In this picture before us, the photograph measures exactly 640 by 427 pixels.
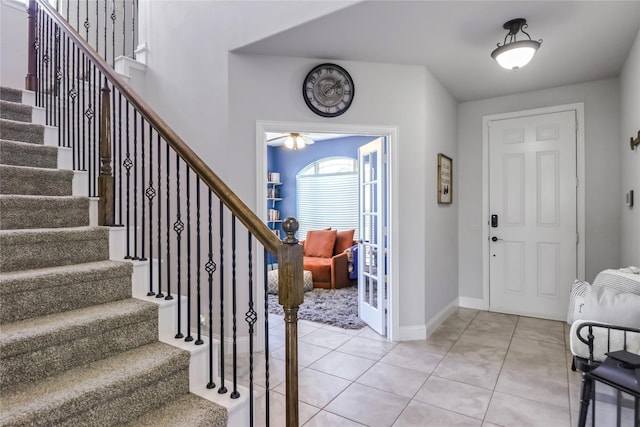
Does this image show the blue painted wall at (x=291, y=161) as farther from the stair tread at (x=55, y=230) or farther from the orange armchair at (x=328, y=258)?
the stair tread at (x=55, y=230)

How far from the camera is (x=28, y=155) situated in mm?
2348

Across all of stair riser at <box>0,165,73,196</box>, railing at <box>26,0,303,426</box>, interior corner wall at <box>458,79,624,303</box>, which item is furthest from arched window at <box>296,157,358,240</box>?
stair riser at <box>0,165,73,196</box>

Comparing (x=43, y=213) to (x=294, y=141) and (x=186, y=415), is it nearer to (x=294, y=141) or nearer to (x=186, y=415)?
(x=186, y=415)

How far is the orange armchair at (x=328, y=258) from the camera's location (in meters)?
5.58

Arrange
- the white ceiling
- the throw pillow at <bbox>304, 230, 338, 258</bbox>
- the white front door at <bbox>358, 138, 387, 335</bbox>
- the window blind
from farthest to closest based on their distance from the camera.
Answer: the window blind, the throw pillow at <bbox>304, 230, 338, 258</bbox>, the white front door at <bbox>358, 138, 387, 335</bbox>, the white ceiling

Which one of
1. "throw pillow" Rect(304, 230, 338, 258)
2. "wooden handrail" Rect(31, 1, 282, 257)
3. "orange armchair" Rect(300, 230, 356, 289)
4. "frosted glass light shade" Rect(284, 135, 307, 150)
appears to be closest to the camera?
"wooden handrail" Rect(31, 1, 282, 257)

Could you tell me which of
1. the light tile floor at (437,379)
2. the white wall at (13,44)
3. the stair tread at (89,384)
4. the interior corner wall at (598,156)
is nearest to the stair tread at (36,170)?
the stair tread at (89,384)

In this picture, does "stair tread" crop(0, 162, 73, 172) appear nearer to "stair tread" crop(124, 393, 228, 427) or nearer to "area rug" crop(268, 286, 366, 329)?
"stair tread" crop(124, 393, 228, 427)

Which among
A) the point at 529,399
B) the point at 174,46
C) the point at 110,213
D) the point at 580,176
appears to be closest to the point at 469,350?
the point at 529,399

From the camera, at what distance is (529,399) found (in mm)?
2334

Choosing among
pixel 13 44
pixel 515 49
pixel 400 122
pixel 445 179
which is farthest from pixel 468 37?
pixel 13 44

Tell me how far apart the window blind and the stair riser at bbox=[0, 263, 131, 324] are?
16.1 feet

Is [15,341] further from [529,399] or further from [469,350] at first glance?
[469,350]

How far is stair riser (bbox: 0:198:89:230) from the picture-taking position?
1.92 m
